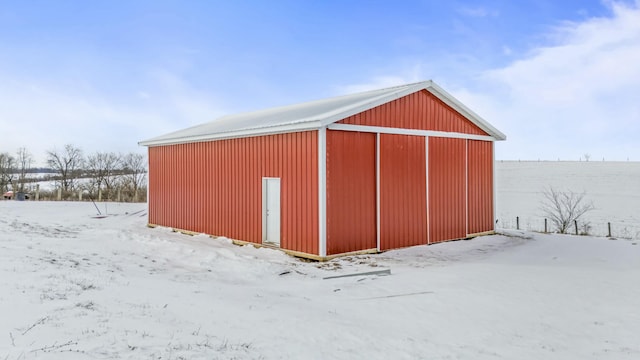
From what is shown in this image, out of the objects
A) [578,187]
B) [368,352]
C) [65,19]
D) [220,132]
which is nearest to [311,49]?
[220,132]

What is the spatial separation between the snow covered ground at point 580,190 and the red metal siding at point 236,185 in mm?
12551

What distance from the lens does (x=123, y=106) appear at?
1809cm

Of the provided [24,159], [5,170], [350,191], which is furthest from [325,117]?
[24,159]

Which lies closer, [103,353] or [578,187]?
[103,353]

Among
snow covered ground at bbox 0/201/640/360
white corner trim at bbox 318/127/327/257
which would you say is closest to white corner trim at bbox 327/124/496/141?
white corner trim at bbox 318/127/327/257

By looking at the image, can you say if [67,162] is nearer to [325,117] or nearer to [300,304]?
[325,117]

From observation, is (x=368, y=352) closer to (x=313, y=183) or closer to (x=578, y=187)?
A: (x=313, y=183)

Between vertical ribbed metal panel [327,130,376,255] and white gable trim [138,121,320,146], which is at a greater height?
white gable trim [138,121,320,146]

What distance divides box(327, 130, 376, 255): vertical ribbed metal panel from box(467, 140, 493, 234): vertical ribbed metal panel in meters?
4.09

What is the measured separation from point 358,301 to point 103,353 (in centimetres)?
348

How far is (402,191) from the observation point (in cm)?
1047

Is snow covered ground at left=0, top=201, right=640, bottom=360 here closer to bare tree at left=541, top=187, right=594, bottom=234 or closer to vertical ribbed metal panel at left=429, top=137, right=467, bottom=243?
vertical ribbed metal panel at left=429, top=137, right=467, bottom=243

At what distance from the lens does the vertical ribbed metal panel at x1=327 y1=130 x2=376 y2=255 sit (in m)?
9.02

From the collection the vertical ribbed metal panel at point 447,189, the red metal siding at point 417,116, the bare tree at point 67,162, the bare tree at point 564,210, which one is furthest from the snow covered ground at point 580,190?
the bare tree at point 67,162
